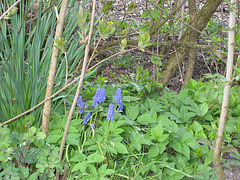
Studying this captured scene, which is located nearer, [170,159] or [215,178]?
[215,178]

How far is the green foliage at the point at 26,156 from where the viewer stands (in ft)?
4.25

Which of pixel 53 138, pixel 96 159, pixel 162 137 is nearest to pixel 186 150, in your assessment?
pixel 162 137

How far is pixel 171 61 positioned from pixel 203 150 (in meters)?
1.38

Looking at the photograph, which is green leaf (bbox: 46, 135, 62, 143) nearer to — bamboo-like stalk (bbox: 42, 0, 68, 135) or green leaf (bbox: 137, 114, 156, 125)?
bamboo-like stalk (bbox: 42, 0, 68, 135)

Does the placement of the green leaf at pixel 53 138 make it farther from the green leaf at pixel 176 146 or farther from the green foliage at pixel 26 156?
the green leaf at pixel 176 146

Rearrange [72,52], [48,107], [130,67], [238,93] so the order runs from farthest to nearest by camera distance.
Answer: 1. [130,67]
2. [238,93]
3. [72,52]
4. [48,107]

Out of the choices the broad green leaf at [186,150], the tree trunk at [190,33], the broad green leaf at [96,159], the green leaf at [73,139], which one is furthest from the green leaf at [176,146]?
the tree trunk at [190,33]

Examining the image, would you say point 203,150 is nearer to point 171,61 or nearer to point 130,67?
point 171,61

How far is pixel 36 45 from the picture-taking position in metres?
1.64

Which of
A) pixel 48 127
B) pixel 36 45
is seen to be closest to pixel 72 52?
pixel 36 45

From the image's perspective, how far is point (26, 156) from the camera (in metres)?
1.44

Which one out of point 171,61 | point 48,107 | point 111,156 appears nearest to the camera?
point 48,107

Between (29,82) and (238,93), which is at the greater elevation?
(29,82)

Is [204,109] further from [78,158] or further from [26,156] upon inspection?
[26,156]
